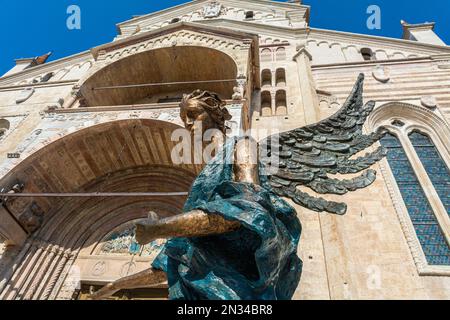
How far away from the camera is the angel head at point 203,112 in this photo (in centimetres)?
332

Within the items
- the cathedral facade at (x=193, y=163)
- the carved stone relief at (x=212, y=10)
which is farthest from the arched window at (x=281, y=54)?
the carved stone relief at (x=212, y=10)

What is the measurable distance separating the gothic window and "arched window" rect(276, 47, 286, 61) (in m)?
4.56

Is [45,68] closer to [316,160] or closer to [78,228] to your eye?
[78,228]

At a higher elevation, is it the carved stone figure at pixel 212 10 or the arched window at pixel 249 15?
the carved stone figure at pixel 212 10

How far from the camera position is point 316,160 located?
14.4 feet

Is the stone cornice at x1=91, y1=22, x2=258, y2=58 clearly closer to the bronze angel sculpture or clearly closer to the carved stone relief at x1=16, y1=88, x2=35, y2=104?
the carved stone relief at x1=16, y1=88, x2=35, y2=104

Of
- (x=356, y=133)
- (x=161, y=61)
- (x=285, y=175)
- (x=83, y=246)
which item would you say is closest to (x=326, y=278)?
(x=285, y=175)

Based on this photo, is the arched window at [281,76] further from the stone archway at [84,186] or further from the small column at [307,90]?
the stone archway at [84,186]

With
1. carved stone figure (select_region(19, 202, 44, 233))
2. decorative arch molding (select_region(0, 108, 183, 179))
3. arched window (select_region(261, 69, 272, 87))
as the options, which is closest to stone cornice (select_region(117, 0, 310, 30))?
arched window (select_region(261, 69, 272, 87))

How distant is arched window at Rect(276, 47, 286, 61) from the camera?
10.1 metres

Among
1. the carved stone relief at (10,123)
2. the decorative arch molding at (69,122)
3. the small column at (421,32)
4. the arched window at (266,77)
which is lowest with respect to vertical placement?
the decorative arch molding at (69,122)

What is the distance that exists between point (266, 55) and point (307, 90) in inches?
137

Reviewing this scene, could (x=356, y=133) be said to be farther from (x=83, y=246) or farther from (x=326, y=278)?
(x=83, y=246)

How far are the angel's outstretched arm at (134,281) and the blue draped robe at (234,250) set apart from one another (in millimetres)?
79
